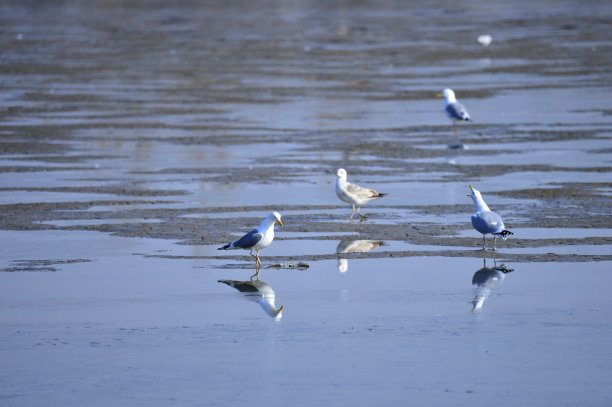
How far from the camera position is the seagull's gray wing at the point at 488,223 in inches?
474

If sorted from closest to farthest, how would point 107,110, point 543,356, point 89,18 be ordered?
point 543,356, point 107,110, point 89,18

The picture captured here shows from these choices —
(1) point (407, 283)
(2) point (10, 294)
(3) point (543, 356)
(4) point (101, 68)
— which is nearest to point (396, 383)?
(3) point (543, 356)

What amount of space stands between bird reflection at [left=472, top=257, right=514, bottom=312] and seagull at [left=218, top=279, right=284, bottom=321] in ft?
4.91

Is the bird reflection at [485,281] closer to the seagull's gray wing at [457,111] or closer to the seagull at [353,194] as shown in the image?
the seagull at [353,194]

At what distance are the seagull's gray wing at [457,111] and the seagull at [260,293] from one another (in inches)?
479

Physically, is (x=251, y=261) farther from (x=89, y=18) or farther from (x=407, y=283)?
(x=89, y=18)

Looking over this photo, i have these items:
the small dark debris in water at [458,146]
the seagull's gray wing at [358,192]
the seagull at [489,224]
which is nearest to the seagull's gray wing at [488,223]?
the seagull at [489,224]

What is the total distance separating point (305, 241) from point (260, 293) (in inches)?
97.1

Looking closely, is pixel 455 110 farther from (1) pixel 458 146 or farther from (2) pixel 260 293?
(2) pixel 260 293

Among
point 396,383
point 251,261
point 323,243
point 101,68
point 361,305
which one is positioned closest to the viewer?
point 396,383

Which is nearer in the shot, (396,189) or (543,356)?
(543,356)

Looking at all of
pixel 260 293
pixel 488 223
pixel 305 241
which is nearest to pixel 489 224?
pixel 488 223

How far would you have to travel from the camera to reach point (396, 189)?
16578mm

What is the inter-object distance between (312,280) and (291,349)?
2.30 meters
